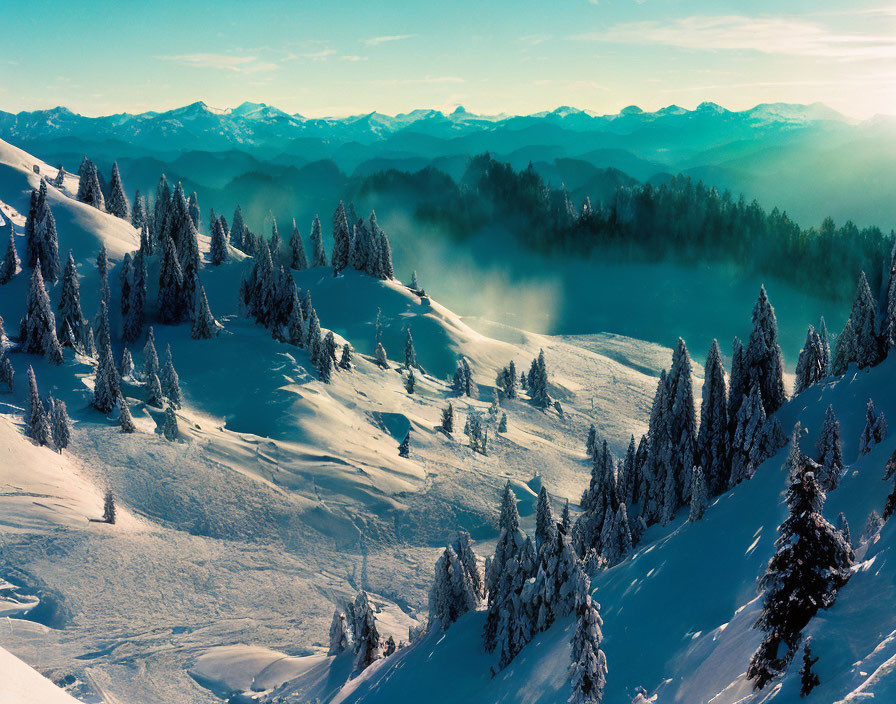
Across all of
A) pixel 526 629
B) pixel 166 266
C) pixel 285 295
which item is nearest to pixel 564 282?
pixel 285 295

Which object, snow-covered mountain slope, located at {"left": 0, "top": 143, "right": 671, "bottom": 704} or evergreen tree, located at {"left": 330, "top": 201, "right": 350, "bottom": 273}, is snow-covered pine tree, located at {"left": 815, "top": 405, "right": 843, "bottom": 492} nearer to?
snow-covered mountain slope, located at {"left": 0, "top": 143, "right": 671, "bottom": 704}

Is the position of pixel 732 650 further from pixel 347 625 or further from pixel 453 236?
pixel 453 236

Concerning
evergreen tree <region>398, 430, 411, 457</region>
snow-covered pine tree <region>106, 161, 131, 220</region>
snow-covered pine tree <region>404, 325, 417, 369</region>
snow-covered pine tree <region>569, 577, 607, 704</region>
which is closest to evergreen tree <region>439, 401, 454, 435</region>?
evergreen tree <region>398, 430, 411, 457</region>

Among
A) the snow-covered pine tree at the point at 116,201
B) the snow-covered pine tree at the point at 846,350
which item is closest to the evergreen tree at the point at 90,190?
the snow-covered pine tree at the point at 116,201

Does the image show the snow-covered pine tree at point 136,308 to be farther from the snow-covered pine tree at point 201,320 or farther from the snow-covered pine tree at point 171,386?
the snow-covered pine tree at point 171,386

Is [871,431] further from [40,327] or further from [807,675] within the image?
[40,327]

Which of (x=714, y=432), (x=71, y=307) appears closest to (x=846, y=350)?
(x=714, y=432)
